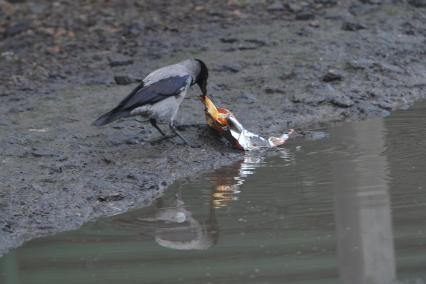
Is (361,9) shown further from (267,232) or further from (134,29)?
(267,232)

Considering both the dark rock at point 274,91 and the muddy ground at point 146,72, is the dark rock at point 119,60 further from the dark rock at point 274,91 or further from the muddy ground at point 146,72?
the dark rock at point 274,91

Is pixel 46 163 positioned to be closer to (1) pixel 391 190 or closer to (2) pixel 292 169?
(2) pixel 292 169

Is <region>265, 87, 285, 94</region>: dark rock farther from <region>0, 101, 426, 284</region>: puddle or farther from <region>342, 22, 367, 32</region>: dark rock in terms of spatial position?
<region>342, 22, 367, 32</region>: dark rock

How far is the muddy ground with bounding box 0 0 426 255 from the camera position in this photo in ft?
26.3

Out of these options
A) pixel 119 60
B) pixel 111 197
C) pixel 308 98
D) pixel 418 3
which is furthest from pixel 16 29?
pixel 111 197

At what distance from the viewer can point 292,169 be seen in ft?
27.3

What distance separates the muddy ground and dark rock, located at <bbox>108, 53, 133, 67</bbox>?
0.04 feet

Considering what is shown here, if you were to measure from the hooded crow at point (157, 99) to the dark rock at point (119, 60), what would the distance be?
98.7 inches

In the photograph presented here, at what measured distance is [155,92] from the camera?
923 centimetres

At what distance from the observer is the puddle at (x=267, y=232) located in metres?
5.95

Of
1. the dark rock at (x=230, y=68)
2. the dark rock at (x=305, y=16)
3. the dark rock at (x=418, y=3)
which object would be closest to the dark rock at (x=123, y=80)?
the dark rock at (x=230, y=68)

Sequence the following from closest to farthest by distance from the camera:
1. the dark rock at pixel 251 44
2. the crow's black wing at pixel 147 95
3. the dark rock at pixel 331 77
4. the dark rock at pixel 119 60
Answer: the crow's black wing at pixel 147 95 < the dark rock at pixel 331 77 < the dark rock at pixel 119 60 < the dark rock at pixel 251 44

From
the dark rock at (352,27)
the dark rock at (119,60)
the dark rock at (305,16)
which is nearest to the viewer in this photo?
the dark rock at (119,60)

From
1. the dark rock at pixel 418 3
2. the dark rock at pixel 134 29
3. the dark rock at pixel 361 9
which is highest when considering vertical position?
the dark rock at pixel 418 3
